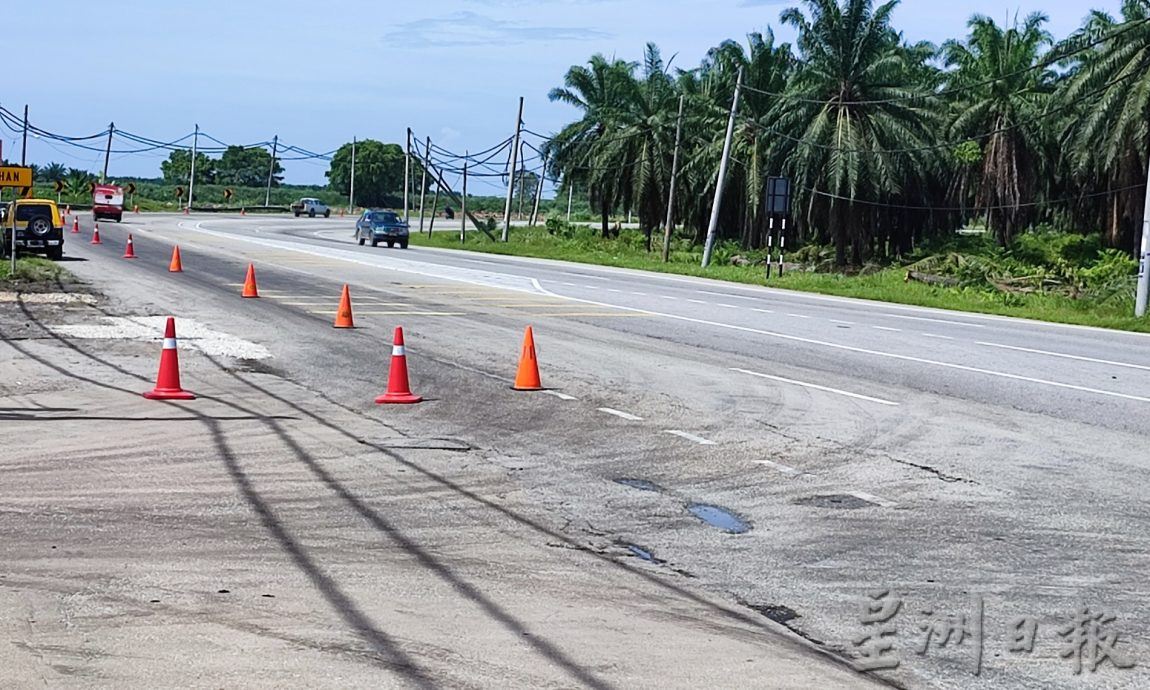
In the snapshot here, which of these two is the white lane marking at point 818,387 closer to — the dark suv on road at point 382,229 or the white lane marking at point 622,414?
the white lane marking at point 622,414

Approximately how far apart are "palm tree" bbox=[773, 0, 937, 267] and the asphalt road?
29.7 m

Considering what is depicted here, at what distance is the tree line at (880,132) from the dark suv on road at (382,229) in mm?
13127

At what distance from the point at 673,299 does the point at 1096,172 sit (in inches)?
1198

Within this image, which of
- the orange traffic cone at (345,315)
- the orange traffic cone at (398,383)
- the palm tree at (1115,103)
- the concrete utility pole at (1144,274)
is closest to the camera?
the orange traffic cone at (398,383)

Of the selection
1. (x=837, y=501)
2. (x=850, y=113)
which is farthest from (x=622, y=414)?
(x=850, y=113)

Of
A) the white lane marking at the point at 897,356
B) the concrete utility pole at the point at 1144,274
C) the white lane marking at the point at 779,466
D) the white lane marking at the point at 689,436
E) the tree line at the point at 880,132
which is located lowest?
the white lane marking at the point at 689,436

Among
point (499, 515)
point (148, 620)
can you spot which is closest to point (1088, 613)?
point (499, 515)

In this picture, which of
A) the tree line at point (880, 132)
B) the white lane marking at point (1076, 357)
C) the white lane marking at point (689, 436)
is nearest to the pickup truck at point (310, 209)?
the tree line at point (880, 132)

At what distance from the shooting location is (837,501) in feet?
29.6

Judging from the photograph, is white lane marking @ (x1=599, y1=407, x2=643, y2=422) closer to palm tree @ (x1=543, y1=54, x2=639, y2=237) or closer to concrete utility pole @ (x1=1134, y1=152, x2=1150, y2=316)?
concrete utility pole @ (x1=1134, y1=152, x2=1150, y2=316)

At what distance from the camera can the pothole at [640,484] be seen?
945 centimetres

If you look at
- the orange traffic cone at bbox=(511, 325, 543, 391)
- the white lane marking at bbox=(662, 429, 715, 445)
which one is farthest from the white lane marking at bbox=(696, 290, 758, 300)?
the white lane marking at bbox=(662, 429, 715, 445)

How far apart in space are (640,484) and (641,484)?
0.4 inches

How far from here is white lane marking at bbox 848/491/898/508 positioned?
8922 mm
